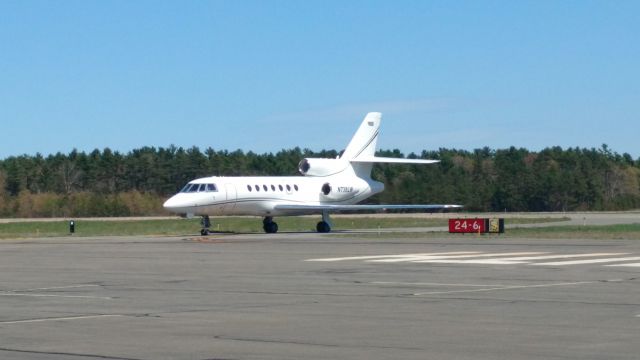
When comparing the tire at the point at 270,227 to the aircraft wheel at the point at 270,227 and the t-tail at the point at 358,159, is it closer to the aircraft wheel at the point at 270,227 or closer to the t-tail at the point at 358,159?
the aircraft wheel at the point at 270,227

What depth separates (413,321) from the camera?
1659 cm

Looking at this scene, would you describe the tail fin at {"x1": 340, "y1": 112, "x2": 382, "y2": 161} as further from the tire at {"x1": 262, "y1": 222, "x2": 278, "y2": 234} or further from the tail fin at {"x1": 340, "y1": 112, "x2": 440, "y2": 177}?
the tire at {"x1": 262, "y1": 222, "x2": 278, "y2": 234}

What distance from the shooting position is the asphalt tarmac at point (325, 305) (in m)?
13.9

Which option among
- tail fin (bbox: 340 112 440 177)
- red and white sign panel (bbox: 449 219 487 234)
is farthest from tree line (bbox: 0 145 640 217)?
red and white sign panel (bbox: 449 219 487 234)

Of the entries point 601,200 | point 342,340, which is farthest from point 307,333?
point 601,200

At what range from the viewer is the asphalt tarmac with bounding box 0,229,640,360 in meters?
13.9

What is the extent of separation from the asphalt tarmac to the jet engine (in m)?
25.6

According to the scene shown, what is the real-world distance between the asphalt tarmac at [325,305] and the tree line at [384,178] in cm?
5555

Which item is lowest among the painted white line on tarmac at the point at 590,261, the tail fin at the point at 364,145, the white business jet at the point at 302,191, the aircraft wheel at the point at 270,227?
the painted white line on tarmac at the point at 590,261

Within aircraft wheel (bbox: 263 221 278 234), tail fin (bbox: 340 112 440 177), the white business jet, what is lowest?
aircraft wheel (bbox: 263 221 278 234)

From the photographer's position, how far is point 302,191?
5909 centimetres

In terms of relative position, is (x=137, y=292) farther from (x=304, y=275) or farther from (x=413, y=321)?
(x=413, y=321)

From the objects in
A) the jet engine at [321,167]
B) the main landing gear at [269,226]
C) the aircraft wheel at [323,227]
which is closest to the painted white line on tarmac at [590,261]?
the aircraft wheel at [323,227]

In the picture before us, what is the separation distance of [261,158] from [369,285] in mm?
105753
